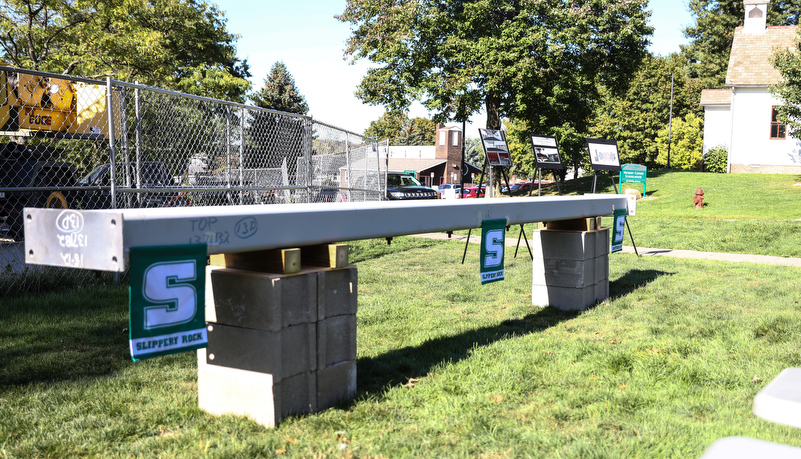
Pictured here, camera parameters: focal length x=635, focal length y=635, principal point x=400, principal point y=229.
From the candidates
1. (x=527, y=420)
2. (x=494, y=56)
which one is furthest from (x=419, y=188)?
(x=527, y=420)

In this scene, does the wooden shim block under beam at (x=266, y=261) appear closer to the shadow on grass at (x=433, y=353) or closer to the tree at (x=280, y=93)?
the shadow on grass at (x=433, y=353)

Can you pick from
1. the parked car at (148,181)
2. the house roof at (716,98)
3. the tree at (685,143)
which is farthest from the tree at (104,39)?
the tree at (685,143)

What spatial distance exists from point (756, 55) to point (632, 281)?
3169cm

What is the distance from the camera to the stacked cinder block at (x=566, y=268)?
7.04 meters

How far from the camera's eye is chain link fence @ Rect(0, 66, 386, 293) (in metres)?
7.31

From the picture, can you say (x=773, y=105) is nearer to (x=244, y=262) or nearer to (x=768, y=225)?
(x=768, y=225)

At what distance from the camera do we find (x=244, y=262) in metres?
3.87

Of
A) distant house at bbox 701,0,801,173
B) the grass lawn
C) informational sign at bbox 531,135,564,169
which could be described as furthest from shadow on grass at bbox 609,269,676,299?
distant house at bbox 701,0,801,173

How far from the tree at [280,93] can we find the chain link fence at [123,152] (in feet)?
139

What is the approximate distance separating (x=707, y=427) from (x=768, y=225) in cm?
1335

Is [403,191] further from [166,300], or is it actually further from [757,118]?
[166,300]

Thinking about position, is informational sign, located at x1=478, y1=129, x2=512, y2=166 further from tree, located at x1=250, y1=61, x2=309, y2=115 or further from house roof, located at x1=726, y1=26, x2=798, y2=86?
tree, located at x1=250, y1=61, x2=309, y2=115

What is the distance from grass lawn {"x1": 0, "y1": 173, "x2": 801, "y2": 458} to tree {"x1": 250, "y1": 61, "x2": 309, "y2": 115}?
46.7 meters

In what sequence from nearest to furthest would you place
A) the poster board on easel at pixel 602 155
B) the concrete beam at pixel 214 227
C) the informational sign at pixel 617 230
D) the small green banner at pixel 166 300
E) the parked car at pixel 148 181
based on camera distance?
1. the concrete beam at pixel 214 227
2. the small green banner at pixel 166 300
3. the parked car at pixel 148 181
4. the informational sign at pixel 617 230
5. the poster board on easel at pixel 602 155
